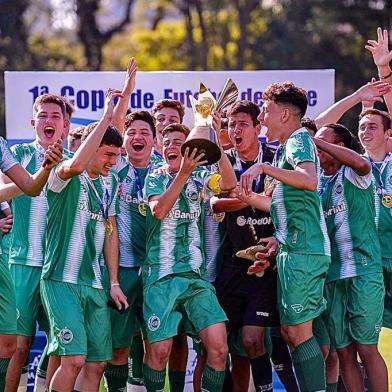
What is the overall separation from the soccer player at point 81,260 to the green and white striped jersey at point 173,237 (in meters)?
0.29

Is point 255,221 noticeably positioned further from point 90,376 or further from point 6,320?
point 6,320

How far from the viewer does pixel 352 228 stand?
8.05 metres

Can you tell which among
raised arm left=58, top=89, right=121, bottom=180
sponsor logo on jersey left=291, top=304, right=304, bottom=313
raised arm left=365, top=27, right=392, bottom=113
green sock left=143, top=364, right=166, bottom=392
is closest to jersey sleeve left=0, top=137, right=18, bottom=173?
raised arm left=58, top=89, right=121, bottom=180

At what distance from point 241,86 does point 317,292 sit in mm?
2795

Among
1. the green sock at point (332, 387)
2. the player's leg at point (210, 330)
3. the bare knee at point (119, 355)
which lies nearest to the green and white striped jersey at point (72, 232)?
the player's leg at point (210, 330)

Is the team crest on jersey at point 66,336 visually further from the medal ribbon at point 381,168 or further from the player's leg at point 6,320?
the medal ribbon at point 381,168

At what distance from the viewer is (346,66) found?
102ft

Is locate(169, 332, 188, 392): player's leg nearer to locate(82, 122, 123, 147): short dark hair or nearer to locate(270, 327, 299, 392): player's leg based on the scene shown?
locate(270, 327, 299, 392): player's leg

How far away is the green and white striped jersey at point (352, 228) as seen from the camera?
26.3ft

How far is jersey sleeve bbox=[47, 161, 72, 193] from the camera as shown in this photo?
7336 millimetres

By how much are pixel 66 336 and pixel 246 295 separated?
1.51 meters

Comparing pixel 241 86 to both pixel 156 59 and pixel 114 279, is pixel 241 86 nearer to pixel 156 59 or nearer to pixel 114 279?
pixel 114 279

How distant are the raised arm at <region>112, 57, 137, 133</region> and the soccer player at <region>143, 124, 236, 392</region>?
0.56 meters

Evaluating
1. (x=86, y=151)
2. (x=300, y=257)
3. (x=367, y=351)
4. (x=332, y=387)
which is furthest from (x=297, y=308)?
(x=86, y=151)
